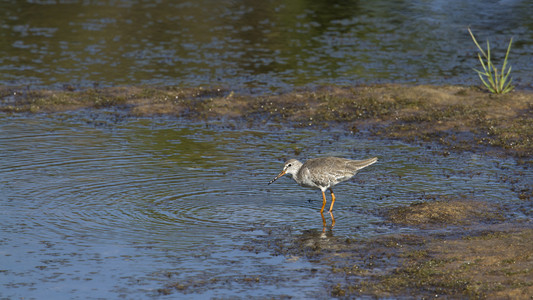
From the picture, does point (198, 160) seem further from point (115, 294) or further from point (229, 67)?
point (229, 67)

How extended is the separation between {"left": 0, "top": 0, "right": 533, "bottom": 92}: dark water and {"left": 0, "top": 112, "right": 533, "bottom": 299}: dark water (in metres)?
4.96

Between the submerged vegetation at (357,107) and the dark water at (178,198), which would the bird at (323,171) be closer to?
the dark water at (178,198)

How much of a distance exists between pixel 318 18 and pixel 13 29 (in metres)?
12.4

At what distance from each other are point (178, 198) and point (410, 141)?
636cm

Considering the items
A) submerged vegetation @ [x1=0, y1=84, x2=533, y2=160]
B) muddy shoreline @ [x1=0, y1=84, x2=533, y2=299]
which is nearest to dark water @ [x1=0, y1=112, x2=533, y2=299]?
muddy shoreline @ [x1=0, y1=84, x2=533, y2=299]

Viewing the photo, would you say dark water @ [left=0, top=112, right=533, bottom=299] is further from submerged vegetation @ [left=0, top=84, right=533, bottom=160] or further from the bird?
submerged vegetation @ [left=0, top=84, right=533, bottom=160]

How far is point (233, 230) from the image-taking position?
12.2 m

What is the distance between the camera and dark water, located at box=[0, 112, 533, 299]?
10.5 m

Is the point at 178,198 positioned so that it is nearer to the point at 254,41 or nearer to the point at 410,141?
the point at 410,141

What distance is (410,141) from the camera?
1783cm

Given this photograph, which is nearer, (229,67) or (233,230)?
(233,230)

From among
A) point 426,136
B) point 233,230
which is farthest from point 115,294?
point 426,136

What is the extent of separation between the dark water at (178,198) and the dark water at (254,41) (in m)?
4.96

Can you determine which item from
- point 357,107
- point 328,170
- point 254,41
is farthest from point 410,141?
point 254,41
